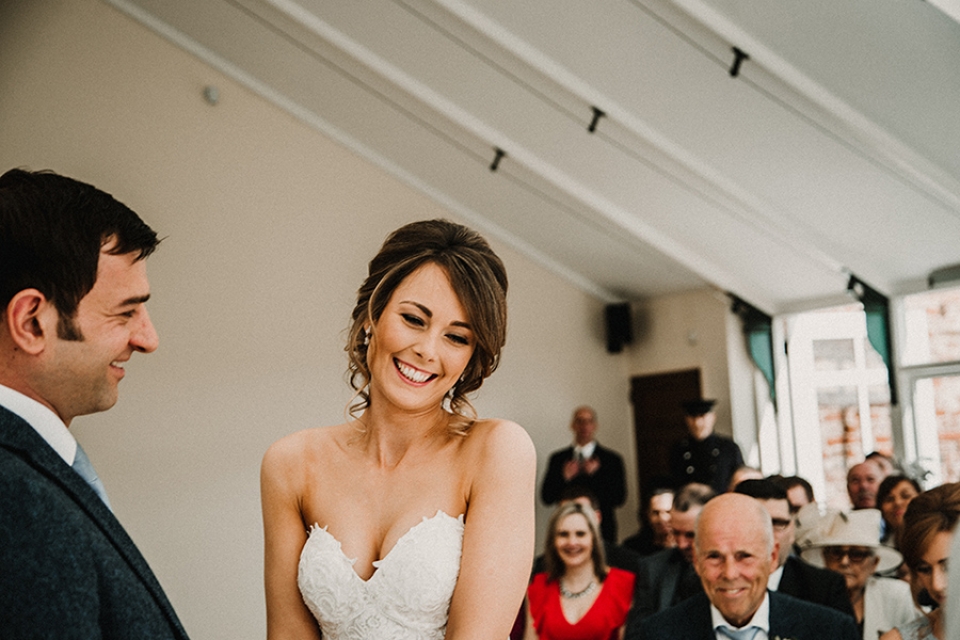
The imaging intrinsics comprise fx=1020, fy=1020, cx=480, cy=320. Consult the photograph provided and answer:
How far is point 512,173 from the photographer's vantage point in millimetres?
7547

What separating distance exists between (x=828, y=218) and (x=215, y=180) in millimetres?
4242

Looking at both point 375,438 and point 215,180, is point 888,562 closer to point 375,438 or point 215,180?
point 375,438

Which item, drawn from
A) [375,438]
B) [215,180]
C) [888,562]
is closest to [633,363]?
[215,180]

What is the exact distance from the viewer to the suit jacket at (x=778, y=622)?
2.71 metres

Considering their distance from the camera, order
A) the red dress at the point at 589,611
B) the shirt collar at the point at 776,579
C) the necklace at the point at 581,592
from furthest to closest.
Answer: the necklace at the point at 581,592, the red dress at the point at 589,611, the shirt collar at the point at 776,579

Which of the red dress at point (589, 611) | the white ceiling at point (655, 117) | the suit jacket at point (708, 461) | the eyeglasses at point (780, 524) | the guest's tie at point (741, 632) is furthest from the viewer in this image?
the suit jacket at point (708, 461)

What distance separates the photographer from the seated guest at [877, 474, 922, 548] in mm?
4668

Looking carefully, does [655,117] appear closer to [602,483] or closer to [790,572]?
[790,572]

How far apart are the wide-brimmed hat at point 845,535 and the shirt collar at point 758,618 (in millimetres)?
1159

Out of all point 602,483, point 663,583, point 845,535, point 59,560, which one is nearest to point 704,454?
point 602,483

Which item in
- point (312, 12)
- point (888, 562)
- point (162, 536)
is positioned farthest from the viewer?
point (162, 536)

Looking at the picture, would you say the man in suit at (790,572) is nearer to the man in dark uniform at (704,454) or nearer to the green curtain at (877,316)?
the man in dark uniform at (704,454)

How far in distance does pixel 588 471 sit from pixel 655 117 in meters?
3.14

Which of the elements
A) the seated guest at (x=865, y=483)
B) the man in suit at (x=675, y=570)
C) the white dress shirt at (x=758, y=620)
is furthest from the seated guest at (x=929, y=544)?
the seated guest at (x=865, y=483)
